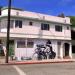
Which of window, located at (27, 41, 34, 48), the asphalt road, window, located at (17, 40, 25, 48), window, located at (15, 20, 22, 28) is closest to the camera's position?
the asphalt road

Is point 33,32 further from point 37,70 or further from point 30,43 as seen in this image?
point 37,70

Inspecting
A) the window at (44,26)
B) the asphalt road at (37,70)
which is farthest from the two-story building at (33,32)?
the asphalt road at (37,70)

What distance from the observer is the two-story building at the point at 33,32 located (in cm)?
3969

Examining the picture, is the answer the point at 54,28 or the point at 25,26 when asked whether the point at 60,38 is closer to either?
the point at 54,28

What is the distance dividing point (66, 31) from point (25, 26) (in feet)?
31.1

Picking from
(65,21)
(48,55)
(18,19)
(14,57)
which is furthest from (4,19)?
(65,21)

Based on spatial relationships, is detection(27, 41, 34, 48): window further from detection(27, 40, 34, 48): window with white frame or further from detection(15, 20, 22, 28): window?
detection(15, 20, 22, 28): window

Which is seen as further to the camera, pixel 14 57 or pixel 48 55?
pixel 48 55

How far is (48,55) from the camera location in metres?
43.2

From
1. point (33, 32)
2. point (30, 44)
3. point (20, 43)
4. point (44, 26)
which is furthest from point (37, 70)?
point (44, 26)

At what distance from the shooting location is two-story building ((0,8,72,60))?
39.7 m

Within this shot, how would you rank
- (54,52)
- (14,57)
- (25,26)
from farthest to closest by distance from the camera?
(54,52), (25,26), (14,57)

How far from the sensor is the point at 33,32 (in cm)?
4203

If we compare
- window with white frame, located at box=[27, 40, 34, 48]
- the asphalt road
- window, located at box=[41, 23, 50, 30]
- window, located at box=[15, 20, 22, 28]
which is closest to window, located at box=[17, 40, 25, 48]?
window with white frame, located at box=[27, 40, 34, 48]
